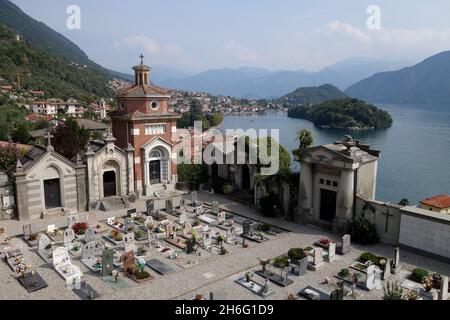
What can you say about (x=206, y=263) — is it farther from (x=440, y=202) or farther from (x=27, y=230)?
(x=440, y=202)

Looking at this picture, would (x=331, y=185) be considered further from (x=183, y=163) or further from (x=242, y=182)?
(x=183, y=163)

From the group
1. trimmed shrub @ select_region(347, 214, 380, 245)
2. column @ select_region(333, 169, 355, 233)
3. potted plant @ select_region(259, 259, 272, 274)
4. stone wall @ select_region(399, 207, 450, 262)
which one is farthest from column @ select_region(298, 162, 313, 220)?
potted plant @ select_region(259, 259, 272, 274)

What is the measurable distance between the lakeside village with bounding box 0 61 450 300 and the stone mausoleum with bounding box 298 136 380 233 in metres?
0.06

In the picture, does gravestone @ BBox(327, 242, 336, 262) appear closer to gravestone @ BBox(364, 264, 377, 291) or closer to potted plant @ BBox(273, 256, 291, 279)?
potted plant @ BBox(273, 256, 291, 279)

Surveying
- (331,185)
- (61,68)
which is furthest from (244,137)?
(61,68)

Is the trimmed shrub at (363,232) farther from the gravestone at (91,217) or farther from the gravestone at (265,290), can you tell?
the gravestone at (91,217)

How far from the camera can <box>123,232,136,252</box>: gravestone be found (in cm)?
1788

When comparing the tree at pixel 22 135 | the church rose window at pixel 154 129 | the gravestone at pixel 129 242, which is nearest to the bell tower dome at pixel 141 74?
the church rose window at pixel 154 129

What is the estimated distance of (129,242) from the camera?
61.0ft

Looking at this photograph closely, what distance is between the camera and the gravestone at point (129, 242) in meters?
17.9

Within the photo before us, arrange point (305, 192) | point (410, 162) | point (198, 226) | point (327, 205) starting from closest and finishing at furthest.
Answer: point (327, 205) → point (198, 226) → point (305, 192) → point (410, 162)

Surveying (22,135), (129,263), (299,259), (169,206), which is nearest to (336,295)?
(299,259)

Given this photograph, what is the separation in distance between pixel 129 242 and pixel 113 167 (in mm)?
8777
